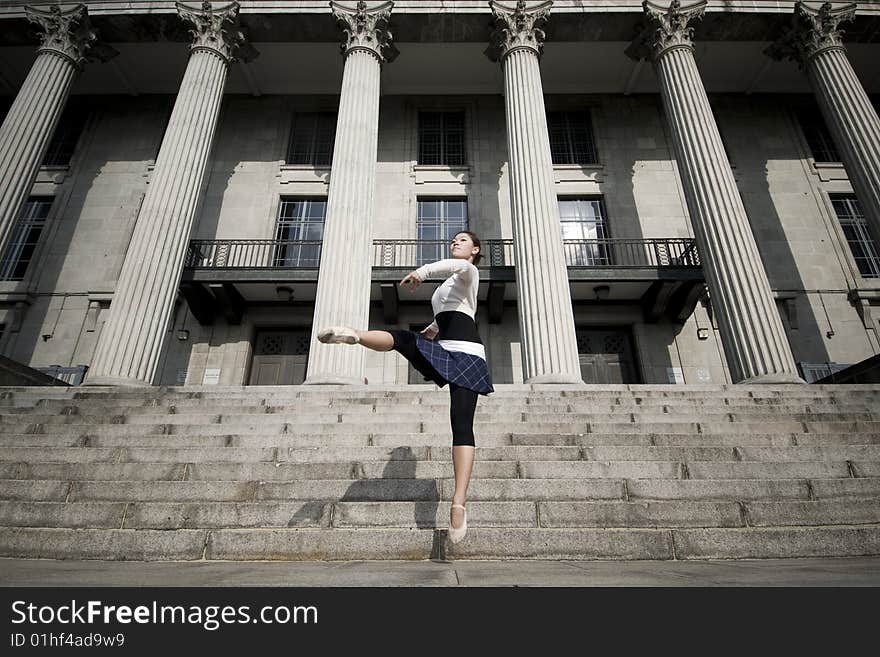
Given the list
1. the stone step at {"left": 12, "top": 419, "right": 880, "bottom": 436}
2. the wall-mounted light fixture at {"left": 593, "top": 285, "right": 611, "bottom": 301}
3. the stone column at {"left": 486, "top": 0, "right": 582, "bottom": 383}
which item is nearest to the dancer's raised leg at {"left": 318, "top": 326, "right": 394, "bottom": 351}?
the stone step at {"left": 12, "top": 419, "right": 880, "bottom": 436}

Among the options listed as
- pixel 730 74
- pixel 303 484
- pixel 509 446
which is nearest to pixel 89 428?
pixel 303 484

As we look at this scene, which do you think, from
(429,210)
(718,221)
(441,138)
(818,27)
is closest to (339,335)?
(718,221)

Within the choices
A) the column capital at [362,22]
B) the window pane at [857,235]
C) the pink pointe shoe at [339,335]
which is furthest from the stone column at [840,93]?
the pink pointe shoe at [339,335]

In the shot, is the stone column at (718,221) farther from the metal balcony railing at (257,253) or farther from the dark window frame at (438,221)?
the metal balcony railing at (257,253)

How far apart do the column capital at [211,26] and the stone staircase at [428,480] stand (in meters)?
9.39

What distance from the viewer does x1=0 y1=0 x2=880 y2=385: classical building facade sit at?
30.7 ft

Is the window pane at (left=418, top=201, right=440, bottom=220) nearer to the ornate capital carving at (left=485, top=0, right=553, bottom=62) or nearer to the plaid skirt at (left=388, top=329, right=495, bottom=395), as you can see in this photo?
the ornate capital carving at (left=485, top=0, right=553, bottom=62)

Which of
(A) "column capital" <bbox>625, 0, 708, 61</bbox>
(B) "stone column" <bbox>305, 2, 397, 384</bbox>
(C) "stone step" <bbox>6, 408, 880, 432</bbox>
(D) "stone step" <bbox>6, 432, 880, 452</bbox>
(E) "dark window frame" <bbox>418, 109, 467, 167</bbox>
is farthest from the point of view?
(E) "dark window frame" <bbox>418, 109, 467, 167</bbox>

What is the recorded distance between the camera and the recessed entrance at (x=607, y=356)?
1288 centimetres

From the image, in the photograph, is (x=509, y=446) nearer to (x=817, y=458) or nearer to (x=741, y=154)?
(x=817, y=458)

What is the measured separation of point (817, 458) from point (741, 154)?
46.9 feet

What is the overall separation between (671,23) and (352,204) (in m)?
9.28

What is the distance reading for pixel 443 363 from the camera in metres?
2.61

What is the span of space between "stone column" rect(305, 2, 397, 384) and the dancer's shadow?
426cm
